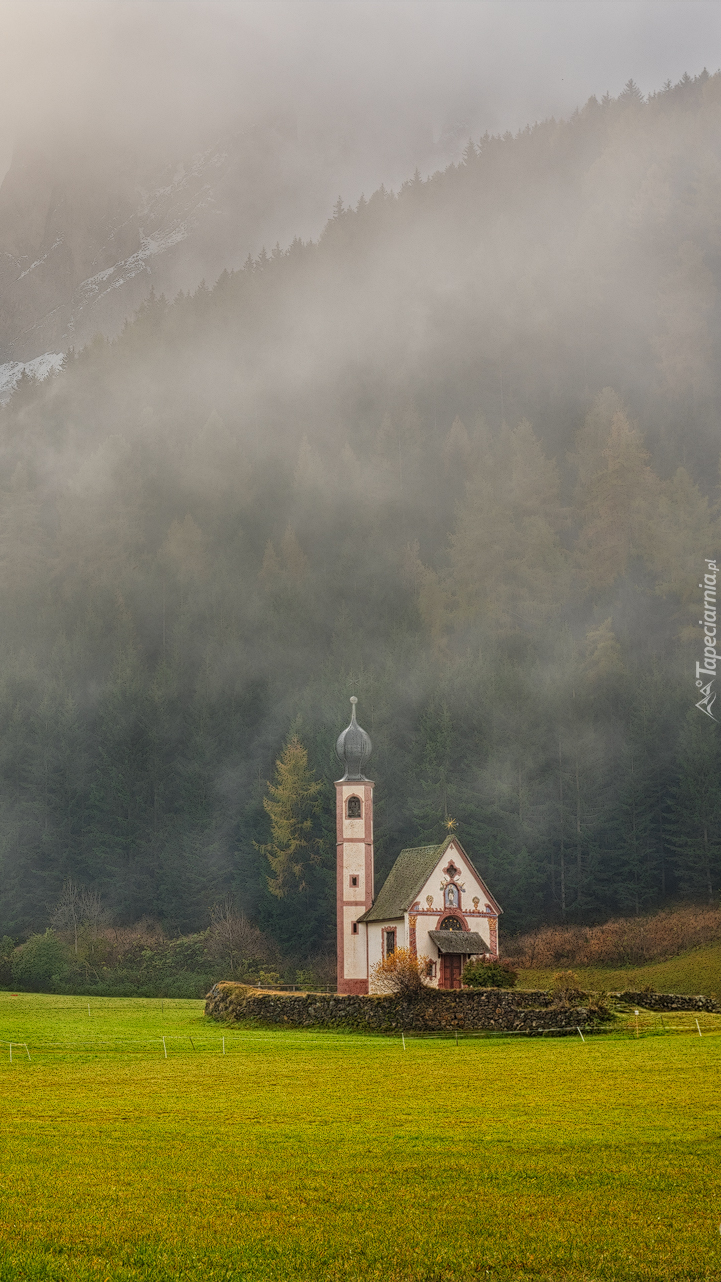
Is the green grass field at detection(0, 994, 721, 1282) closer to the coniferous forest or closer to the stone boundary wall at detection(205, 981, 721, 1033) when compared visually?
the stone boundary wall at detection(205, 981, 721, 1033)

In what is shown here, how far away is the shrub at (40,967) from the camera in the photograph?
210 ft

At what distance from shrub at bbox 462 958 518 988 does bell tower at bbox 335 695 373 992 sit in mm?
9131

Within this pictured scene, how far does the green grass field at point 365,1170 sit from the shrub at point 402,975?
1293cm

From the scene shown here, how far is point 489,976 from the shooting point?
46375 mm

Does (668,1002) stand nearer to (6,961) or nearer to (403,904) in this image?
(403,904)

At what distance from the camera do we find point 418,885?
52.5 meters

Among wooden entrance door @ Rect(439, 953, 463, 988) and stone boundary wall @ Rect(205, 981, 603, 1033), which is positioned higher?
wooden entrance door @ Rect(439, 953, 463, 988)

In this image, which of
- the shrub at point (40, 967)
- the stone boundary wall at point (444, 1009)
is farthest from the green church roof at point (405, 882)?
the shrub at point (40, 967)

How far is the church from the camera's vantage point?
52.2 meters

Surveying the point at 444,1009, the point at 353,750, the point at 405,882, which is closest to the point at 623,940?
the point at 405,882

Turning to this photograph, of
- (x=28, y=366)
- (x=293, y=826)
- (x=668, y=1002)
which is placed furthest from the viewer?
(x=28, y=366)

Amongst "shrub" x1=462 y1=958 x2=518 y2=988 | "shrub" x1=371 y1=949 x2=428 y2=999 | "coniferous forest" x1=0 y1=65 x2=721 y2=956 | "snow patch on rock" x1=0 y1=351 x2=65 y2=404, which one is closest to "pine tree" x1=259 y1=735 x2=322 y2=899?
"coniferous forest" x1=0 y1=65 x2=721 y2=956

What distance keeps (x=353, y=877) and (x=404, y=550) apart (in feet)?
163

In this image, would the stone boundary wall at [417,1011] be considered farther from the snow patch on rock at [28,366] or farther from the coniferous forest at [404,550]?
the snow patch on rock at [28,366]
